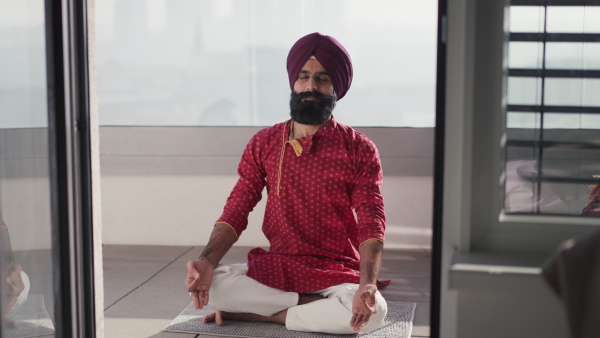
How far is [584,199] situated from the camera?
5.41 feet

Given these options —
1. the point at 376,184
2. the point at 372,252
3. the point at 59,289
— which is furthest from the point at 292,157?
the point at 59,289

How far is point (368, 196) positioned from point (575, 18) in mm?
1274

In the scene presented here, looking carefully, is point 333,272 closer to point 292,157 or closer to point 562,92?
point 292,157

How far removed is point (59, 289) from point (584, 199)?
4.49 ft

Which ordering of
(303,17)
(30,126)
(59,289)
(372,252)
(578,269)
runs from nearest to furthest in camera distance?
(578,269) < (30,126) < (59,289) < (372,252) < (303,17)

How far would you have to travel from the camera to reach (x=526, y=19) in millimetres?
1587

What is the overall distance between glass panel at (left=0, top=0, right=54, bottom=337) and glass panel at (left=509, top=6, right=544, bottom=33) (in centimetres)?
115

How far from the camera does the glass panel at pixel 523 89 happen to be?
161 centimetres

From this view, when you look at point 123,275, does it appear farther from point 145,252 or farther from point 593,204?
point 593,204

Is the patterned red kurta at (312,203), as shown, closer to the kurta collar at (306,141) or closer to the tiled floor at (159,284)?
the kurta collar at (306,141)

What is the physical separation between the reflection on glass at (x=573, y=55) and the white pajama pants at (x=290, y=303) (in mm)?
1302

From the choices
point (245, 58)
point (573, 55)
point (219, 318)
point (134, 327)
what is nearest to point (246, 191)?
point (219, 318)

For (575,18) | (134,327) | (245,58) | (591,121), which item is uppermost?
(245,58)

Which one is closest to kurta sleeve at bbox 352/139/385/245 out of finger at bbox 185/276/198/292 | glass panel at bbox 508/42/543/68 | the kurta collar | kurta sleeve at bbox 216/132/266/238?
the kurta collar
